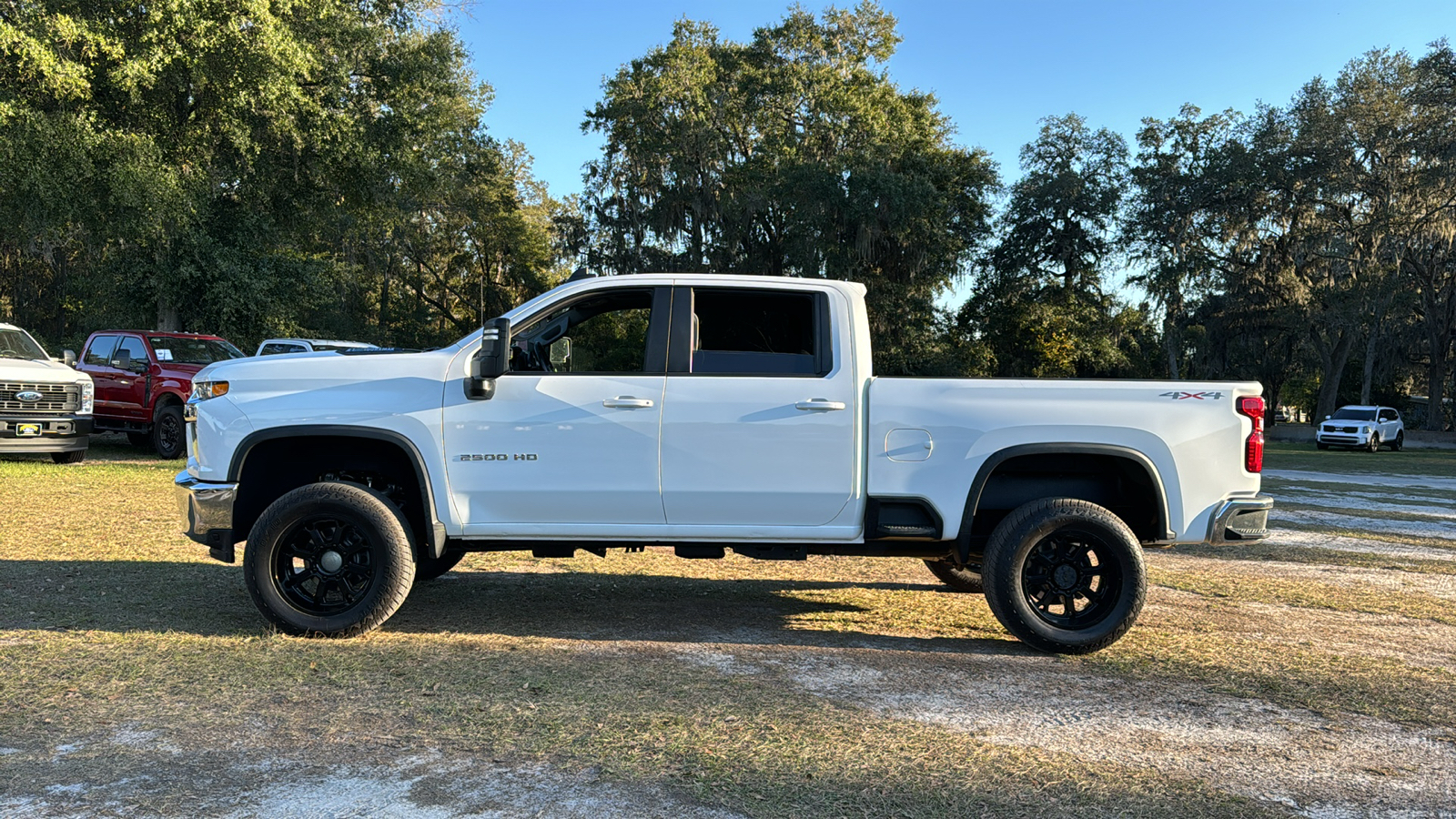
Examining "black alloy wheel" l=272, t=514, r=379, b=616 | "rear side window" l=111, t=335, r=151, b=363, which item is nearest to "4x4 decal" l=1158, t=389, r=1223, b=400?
"black alloy wheel" l=272, t=514, r=379, b=616

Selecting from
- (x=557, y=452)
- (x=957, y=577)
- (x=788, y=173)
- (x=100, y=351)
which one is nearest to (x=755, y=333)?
(x=557, y=452)

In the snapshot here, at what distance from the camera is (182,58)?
20406 mm

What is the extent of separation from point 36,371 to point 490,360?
37.6 ft

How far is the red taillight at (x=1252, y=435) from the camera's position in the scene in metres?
5.82

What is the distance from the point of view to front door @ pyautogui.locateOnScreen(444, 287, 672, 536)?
5773mm

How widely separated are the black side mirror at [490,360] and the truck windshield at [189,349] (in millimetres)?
12274

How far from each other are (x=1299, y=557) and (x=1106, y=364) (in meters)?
37.3

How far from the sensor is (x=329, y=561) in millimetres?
5855

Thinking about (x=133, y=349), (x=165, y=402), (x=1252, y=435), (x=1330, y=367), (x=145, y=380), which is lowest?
(x=165, y=402)

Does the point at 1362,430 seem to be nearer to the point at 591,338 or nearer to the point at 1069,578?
the point at 1069,578

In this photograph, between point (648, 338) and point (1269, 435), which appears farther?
point (1269, 435)

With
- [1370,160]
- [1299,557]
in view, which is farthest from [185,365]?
[1370,160]

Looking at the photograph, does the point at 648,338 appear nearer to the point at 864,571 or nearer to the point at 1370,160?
the point at 864,571

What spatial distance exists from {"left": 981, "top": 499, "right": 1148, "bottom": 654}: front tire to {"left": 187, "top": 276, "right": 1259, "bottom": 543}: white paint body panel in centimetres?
35
